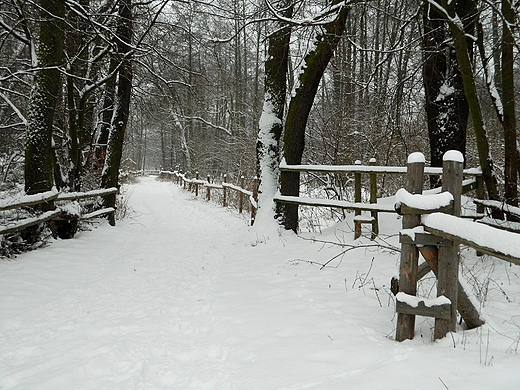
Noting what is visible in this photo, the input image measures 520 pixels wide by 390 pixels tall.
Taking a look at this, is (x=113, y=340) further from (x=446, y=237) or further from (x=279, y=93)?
(x=279, y=93)

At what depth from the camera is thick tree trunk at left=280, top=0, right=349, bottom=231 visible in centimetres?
737

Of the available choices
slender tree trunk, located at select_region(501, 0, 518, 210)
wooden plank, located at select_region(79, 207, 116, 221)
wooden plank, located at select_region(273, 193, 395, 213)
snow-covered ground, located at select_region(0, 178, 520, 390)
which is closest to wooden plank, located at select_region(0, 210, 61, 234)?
snow-covered ground, located at select_region(0, 178, 520, 390)

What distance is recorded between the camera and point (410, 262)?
3.19 meters

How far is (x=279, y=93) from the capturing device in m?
8.44

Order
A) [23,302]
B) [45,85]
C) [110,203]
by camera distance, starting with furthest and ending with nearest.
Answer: [110,203] < [45,85] < [23,302]

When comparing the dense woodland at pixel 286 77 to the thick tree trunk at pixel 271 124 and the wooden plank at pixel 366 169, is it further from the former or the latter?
the wooden plank at pixel 366 169

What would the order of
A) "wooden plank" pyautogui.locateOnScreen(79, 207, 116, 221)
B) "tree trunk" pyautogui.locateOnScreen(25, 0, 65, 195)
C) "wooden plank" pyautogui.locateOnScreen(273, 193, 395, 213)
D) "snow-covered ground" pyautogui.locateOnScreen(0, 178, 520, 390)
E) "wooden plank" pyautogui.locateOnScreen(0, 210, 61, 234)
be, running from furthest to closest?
"wooden plank" pyautogui.locateOnScreen(79, 207, 116, 221)
"tree trunk" pyautogui.locateOnScreen(25, 0, 65, 195)
"wooden plank" pyautogui.locateOnScreen(273, 193, 395, 213)
"wooden plank" pyautogui.locateOnScreen(0, 210, 61, 234)
"snow-covered ground" pyautogui.locateOnScreen(0, 178, 520, 390)

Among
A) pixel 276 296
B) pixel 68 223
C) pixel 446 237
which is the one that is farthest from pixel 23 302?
pixel 446 237

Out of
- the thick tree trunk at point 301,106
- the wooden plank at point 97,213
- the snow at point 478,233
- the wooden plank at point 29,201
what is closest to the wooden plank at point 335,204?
the thick tree trunk at point 301,106

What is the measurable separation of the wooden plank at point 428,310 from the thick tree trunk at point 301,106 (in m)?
4.87

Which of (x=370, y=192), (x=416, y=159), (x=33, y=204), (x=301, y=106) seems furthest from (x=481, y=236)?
(x=33, y=204)

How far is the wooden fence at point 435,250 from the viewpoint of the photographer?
3.00m

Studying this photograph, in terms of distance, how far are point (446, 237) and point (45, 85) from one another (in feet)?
23.5

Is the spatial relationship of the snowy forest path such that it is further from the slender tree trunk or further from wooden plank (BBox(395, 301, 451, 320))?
the slender tree trunk
